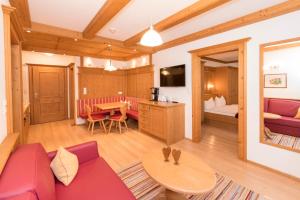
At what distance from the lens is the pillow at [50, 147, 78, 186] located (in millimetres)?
1485

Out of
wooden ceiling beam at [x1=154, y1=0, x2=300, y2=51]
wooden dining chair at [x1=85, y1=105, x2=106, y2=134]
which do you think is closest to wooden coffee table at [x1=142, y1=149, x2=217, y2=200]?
wooden ceiling beam at [x1=154, y1=0, x2=300, y2=51]

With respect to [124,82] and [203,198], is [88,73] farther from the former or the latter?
[203,198]

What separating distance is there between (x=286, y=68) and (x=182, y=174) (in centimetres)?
306

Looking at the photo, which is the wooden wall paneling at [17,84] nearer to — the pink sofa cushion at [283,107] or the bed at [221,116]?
the pink sofa cushion at [283,107]

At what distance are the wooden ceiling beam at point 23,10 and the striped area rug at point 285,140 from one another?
14.3ft

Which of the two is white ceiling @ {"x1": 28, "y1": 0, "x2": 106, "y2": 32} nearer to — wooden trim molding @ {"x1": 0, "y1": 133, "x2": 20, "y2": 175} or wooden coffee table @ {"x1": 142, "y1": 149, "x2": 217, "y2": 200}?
wooden trim molding @ {"x1": 0, "y1": 133, "x2": 20, "y2": 175}

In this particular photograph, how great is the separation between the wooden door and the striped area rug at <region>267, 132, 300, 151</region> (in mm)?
6645

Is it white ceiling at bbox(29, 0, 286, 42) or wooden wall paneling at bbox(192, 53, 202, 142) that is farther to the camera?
wooden wall paneling at bbox(192, 53, 202, 142)

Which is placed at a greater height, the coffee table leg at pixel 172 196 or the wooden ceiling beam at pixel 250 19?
the wooden ceiling beam at pixel 250 19

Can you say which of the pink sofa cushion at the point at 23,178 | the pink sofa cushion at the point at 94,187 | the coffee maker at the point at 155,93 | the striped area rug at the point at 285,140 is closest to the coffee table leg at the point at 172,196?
the pink sofa cushion at the point at 94,187

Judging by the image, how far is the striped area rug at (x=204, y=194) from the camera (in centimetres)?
187

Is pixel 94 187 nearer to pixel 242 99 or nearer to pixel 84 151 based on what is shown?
pixel 84 151

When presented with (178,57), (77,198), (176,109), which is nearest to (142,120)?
(176,109)

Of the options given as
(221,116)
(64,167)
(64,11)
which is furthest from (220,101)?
(64,167)
